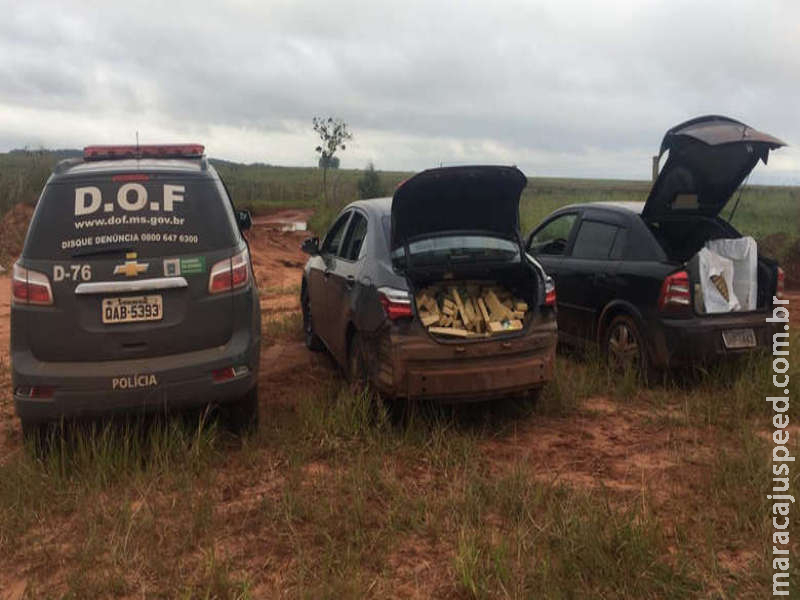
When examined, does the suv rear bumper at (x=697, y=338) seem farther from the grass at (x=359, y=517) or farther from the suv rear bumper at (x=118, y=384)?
the suv rear bumper at (x=118, y=384)

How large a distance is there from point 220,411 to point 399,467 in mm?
1438

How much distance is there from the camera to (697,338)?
5.27 m

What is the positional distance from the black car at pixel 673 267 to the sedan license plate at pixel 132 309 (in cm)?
392

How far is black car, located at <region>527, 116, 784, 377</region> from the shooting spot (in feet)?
17.4

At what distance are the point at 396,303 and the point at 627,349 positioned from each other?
8.24 ft

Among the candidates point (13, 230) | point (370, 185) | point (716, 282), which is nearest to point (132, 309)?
point (716, 282)

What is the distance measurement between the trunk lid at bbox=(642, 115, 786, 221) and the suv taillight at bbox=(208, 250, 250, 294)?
12.1 feet

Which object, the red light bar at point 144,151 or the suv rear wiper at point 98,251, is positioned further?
the red light bar at point 144,151

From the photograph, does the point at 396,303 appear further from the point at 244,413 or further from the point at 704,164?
the point at 704,164

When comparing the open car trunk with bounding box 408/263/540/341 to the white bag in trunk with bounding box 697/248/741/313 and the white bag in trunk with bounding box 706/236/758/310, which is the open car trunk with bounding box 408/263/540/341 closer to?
the white bag in trunk with bounding box 697/248/741/313

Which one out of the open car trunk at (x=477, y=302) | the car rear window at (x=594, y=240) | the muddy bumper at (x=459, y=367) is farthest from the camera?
the car rear window at (x=594, y=240)

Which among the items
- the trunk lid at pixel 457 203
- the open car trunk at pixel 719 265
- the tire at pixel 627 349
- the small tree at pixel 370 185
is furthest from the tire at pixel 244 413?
the small tree at pixel 370 185

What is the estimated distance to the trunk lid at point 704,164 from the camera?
5.27 meters

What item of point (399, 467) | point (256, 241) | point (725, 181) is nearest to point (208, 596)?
point (399, 467)
